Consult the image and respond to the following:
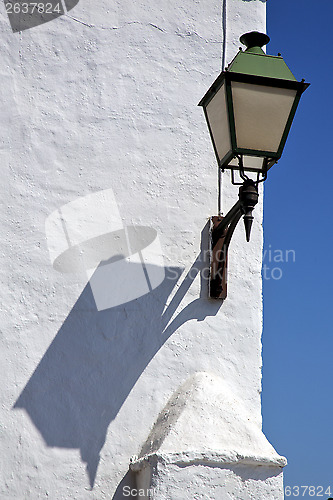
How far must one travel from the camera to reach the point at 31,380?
3.55 meters

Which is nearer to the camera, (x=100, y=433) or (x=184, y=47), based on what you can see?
(x=100, y=433)

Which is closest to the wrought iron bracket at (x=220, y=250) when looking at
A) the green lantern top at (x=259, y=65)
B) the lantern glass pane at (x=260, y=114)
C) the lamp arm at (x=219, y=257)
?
the lamp arm at (x=219, y=257)

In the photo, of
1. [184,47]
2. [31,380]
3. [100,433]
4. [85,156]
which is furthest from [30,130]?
[100,433]

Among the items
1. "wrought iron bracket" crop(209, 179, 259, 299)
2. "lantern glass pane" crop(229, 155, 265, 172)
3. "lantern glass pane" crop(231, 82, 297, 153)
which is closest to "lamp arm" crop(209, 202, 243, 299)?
"wrought iron bracket" crop(209, 179, 259, 299)

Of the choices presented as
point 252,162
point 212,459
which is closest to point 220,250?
point 252,162

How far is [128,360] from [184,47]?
1.69 metres

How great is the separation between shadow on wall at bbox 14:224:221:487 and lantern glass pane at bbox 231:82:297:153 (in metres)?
0.78

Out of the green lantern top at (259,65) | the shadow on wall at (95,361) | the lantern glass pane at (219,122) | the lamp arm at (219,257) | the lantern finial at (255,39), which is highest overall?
the lantern finial at (255,39)

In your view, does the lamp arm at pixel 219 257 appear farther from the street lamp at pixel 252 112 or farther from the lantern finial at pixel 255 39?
the lantern finial at pixel 255 39

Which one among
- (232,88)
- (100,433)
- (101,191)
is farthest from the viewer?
(101,191)

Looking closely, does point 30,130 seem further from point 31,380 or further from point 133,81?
point 31,380

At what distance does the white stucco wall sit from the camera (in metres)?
3.53

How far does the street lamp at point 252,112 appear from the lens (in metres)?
3.29

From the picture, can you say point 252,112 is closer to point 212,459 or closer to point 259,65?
point 259,65
